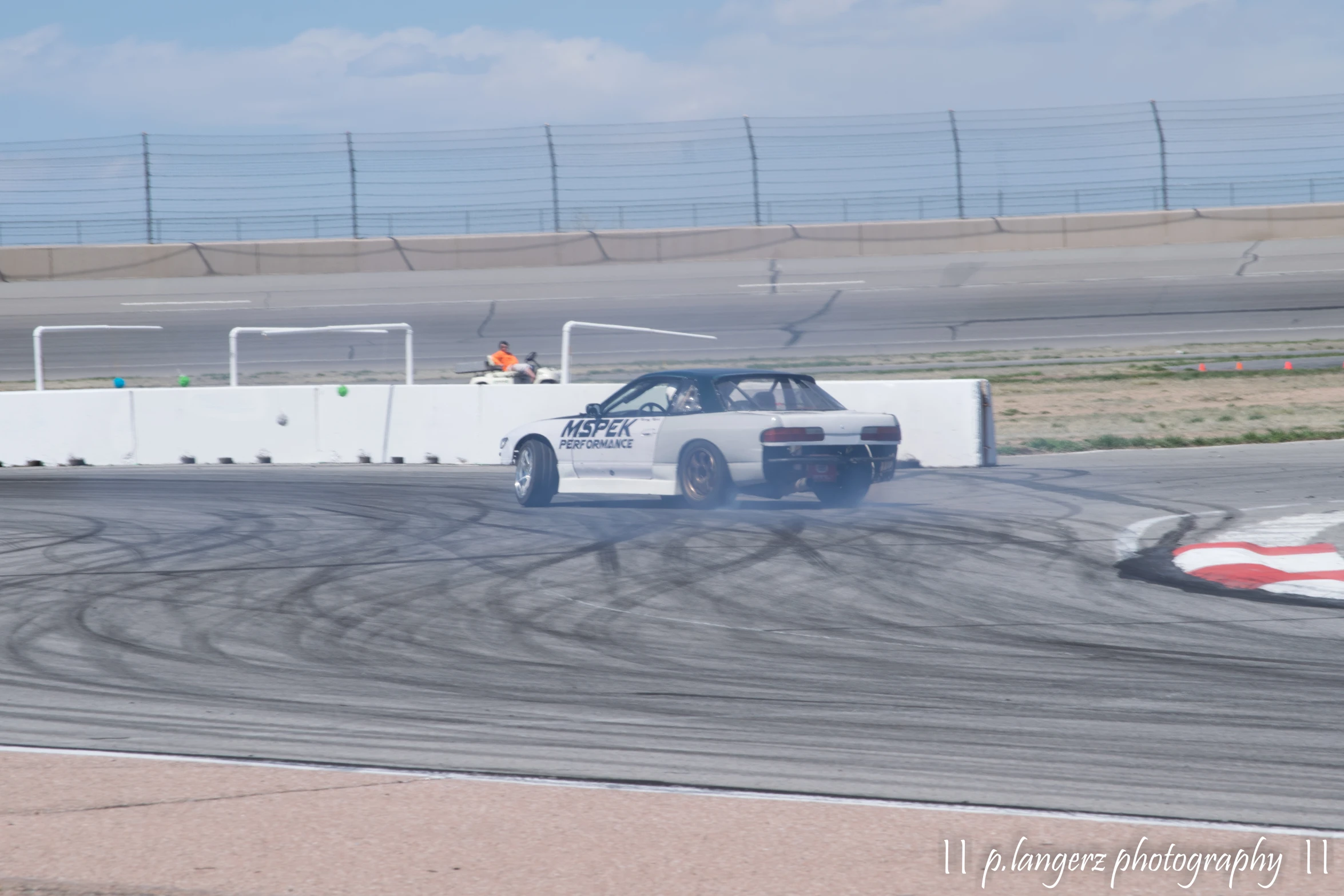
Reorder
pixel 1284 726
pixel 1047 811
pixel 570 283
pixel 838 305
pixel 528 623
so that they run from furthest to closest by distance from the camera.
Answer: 1. pixel 570 283
2. pixel 838 305
3. pixel 528 623
4. pixel 1284 726
5. pixel 1047 811

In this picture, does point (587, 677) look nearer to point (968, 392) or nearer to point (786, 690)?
point (786, 690)

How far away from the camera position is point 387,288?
38.1 m

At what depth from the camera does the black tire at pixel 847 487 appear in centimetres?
1206

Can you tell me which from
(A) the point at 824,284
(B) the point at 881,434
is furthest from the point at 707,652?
(A) the point at 824,284

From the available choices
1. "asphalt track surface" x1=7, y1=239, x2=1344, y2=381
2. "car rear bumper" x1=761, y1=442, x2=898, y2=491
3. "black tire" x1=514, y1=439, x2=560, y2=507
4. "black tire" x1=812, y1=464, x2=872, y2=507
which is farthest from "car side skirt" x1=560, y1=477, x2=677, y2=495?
"asphalt track surface" x1=7, y1=239, x2=1344, y2=381

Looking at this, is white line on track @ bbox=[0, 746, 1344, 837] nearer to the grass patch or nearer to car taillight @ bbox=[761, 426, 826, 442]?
car taillight @ bbox=[761, 426, 826, 442]

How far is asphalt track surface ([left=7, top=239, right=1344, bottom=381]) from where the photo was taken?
2992 cm

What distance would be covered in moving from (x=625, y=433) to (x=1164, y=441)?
8196 mm

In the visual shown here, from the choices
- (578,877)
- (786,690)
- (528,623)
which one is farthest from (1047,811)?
(528,623)

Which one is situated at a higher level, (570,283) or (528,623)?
(570,283)

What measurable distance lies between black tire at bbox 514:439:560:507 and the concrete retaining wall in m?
27.7

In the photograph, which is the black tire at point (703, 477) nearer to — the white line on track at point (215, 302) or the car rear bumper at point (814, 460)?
the car rear bumper at point (814, 460)

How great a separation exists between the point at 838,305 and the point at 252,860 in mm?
31044

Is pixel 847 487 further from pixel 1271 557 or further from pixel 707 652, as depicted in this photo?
pixel 707 652
